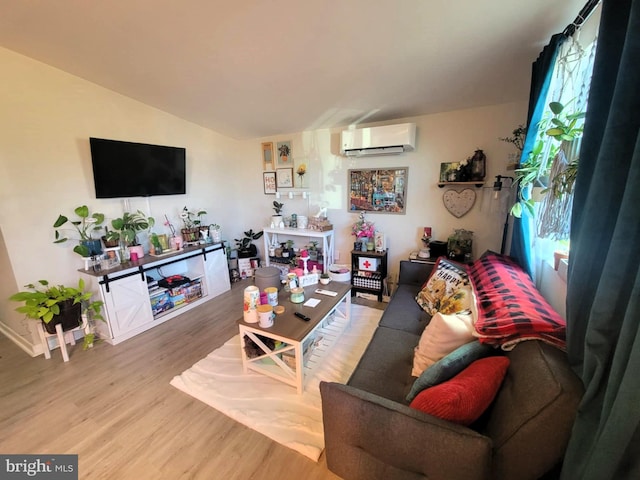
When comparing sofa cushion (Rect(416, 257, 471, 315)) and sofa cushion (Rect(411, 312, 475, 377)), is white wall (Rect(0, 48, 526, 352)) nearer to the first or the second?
sofa cushion (Rect(416, 257, 471, 315))

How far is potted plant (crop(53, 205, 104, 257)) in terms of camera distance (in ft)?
7.34

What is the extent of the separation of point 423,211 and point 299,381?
7.32 feet

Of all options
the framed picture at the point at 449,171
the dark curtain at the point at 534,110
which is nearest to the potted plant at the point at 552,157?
the dark curtain at the point at 534,110

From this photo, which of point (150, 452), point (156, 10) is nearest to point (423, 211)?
point (156, 10)

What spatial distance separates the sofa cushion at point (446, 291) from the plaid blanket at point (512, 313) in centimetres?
13

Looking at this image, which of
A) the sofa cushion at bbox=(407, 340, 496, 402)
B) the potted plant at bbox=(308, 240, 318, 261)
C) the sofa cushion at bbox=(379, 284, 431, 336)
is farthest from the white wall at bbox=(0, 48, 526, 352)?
the sofa cushion at bbox=(407, 340, 496, 402)

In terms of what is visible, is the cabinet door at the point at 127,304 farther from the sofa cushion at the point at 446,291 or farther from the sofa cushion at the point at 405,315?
the sofa cushion at the point at 446,291

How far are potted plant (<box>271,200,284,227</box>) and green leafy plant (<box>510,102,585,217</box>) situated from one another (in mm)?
2692

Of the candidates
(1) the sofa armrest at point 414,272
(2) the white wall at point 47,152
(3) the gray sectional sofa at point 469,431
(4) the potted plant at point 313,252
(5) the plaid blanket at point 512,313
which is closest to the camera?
(3) the gray sectional sofa at point 469,431

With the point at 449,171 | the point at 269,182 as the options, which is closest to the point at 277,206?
the point at 269,182

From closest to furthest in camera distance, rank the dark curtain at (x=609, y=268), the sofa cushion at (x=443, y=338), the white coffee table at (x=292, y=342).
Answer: the dark curtain at (x=609, y=268) < the sofa cushion at (x=443, y=338) < the white coffee table at (x=292, y=342)

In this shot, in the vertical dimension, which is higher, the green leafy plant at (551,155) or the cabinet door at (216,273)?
the green leafy plant at (551,155)

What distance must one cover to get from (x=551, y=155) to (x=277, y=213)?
3027 mm

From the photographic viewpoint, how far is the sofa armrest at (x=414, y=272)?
257 cm
